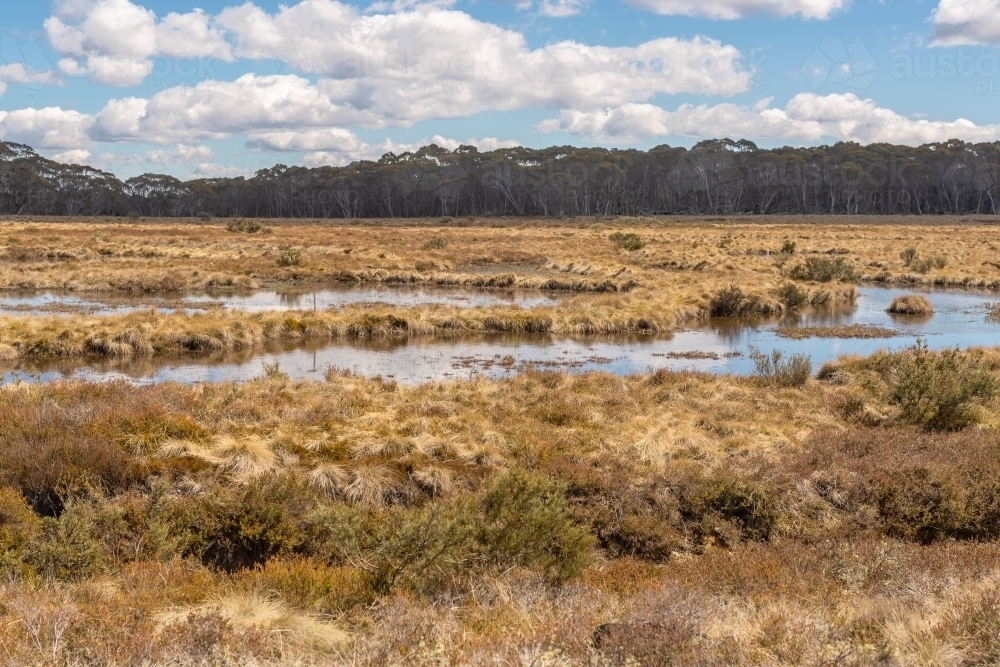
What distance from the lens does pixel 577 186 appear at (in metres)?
115

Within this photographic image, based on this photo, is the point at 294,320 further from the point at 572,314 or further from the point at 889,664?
the point at 889,664

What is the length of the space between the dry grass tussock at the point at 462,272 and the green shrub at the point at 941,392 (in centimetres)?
1176

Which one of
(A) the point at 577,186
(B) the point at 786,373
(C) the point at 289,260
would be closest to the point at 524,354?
(B) the point at 786,373

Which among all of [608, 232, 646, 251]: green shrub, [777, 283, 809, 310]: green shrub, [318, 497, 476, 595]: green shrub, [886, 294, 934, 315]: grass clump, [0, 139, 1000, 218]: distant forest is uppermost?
[0, 139, 1000, 218]: distant forest

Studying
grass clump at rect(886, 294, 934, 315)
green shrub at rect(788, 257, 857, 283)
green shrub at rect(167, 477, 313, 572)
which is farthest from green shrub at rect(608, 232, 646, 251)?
green shrub at rect(167, 477, 313, 572)

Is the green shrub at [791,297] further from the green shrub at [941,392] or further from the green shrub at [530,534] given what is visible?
the green shrub at [530,534]

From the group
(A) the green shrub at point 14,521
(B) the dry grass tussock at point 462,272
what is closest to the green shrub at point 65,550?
(A) the green shrub at point 14,521

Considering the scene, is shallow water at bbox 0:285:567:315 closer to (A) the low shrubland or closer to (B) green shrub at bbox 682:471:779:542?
(A) the low shrubland

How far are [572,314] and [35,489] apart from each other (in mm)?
18647

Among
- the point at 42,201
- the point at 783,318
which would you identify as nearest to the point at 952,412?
the point at 783,318

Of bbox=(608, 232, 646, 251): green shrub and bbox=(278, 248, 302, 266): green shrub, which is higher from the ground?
bbox=(608, 232, 646, 251): green shrub

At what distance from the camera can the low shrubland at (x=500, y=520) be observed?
526 cm

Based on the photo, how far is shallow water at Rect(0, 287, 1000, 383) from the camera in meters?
18.0

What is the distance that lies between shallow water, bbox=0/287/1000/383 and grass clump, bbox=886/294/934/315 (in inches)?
51.8
